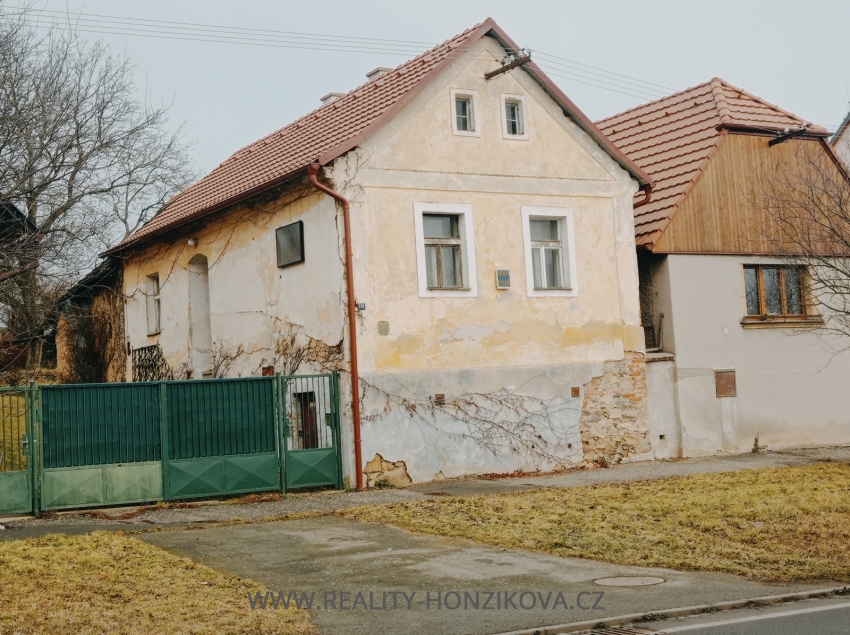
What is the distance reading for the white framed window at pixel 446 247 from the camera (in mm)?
19156

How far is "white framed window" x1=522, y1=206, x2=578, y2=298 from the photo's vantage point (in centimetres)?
2039

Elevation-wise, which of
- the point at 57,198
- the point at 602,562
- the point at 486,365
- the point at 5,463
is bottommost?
the point at 602,562

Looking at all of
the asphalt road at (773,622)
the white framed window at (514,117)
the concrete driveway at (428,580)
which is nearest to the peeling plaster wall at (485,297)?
the white framed window at (514,117)

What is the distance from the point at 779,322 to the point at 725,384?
6.62 ft

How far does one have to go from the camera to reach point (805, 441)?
2316cm

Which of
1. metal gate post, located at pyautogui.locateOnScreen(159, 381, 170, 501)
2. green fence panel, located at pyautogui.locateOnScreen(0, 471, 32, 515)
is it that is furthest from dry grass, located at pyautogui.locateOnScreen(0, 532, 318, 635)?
metal gate post, located at pyautogui.locateOnScreen(159, 381, 170, 501)

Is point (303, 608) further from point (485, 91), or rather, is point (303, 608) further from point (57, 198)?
point (57, 198)

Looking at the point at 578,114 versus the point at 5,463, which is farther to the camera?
the point at 578,114

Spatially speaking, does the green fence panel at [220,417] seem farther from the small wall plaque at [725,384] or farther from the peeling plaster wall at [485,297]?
the small wall plaque at [725,384]

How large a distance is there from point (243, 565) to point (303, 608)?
2.24 metres

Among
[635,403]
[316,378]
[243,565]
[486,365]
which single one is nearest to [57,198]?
[316,378]

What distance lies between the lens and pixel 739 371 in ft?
73.7

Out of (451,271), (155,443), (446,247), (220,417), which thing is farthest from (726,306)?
(155,443)

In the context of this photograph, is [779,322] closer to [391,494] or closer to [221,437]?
[391,494]
